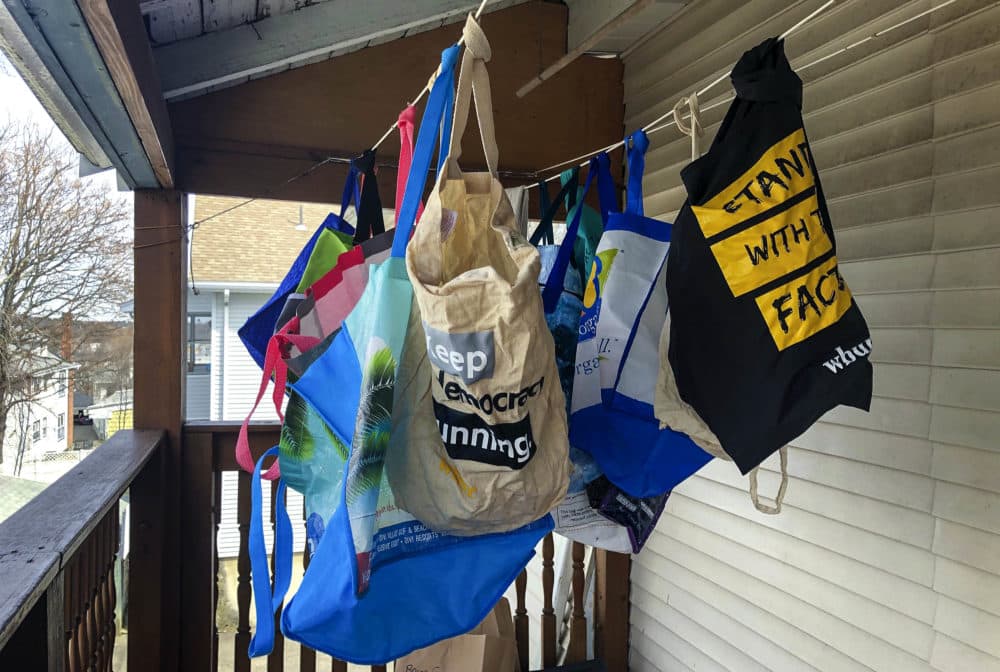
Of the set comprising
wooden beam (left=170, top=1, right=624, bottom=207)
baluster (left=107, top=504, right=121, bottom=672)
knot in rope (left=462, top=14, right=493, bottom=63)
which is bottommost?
baluster (left=107, top=504, right=121, bottom=672)

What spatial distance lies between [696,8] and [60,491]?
229 cm

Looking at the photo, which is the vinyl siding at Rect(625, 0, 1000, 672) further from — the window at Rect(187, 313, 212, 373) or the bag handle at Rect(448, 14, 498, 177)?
the window at Rect(187, 313, 212, 373)

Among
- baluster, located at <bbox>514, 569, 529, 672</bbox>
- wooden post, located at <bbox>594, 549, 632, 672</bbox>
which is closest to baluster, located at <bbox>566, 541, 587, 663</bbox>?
wooden post, located at <bbox>594, 549, 632, 672</bbox>

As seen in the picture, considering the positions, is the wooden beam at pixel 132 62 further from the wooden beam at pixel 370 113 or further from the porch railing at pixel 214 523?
the porch railing at pixel 214 523

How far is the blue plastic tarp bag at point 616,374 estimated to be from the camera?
1227 millimetres

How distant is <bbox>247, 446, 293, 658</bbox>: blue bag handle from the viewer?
2.87ft

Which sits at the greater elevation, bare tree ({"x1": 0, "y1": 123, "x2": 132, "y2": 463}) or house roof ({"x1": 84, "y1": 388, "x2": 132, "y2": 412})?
bare tree ({"x1": 0, "y1": 123, "x2": 132, "y2": 463})

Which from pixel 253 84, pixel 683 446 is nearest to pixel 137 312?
pixel 253 84

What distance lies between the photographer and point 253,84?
7.20 ft

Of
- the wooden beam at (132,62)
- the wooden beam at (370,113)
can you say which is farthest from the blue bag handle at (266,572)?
the wooden beam at (370,113)

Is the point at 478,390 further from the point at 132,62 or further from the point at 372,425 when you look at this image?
the point at 132,62

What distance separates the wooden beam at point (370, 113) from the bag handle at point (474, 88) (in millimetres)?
1381

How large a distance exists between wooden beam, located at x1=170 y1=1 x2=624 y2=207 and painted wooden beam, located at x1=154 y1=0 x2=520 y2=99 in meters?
0.10

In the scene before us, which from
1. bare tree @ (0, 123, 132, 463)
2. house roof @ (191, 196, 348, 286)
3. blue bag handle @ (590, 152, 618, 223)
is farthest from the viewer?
house roof @ (191, 196, 348, 286)
